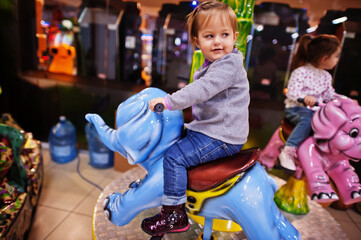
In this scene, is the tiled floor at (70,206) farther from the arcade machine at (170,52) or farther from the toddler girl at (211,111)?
the arcade machine at (170,52)

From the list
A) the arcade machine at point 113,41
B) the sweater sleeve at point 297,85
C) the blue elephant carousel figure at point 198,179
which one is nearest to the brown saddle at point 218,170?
→ the blue elephant carousel figure at point 198,179

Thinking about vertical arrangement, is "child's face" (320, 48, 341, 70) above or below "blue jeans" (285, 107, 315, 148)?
above

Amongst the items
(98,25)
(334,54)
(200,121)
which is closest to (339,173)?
(334,54)

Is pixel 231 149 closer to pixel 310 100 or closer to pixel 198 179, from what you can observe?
pixel 198 179

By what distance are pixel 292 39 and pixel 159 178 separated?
2.12 metres

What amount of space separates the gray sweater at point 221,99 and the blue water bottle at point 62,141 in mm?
1959

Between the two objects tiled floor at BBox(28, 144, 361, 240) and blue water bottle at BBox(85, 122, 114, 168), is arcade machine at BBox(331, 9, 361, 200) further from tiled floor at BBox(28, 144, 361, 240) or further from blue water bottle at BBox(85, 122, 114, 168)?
blue water bottle at BBox(85, 122, 114, 168)

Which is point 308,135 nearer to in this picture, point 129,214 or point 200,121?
point 200,121

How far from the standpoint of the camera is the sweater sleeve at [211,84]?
32.6 inches

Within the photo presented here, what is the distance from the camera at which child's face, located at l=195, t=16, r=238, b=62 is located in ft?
2.82

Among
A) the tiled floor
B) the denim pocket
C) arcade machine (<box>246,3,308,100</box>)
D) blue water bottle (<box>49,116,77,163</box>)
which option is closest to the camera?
the denim pocket

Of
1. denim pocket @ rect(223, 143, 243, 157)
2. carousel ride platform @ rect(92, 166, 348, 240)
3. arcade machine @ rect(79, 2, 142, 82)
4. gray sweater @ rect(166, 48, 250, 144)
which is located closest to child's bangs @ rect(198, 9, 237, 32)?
gray sweater @ rect(166, 48, 250, 144)

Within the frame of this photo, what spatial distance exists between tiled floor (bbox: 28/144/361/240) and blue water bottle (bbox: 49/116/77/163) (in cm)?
7

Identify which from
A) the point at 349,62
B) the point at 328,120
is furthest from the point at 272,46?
the point at 328,120
